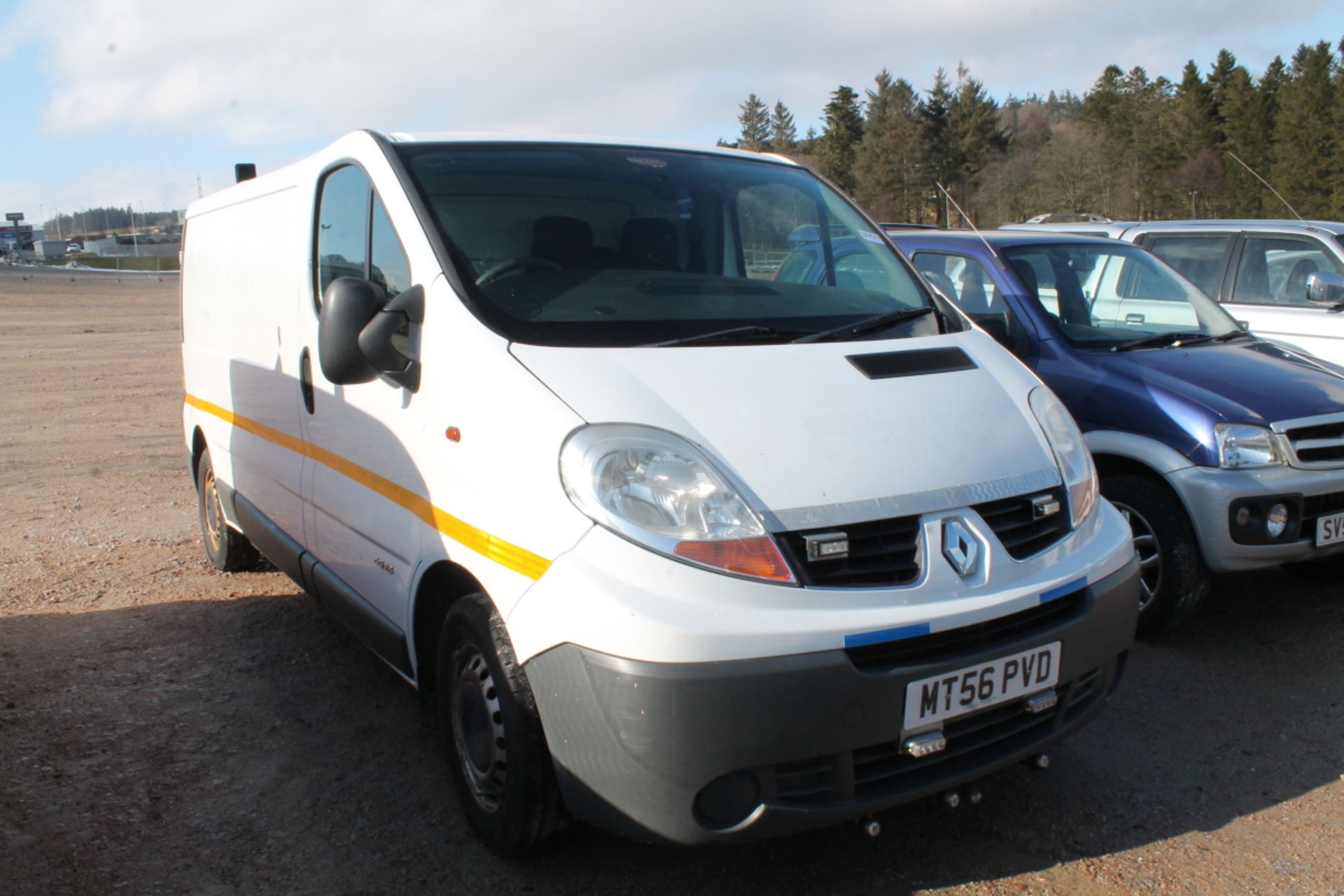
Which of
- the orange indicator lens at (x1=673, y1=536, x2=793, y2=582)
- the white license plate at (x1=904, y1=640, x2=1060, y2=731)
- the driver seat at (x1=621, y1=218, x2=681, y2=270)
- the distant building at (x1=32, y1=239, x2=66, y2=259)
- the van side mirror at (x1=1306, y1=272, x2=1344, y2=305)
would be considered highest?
the distant building at (x1=32, y1=239, x2=66, y2=259)

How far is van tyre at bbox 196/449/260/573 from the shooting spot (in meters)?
5.60

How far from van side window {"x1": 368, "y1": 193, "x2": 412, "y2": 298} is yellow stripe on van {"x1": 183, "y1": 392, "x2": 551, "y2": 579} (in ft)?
1.90

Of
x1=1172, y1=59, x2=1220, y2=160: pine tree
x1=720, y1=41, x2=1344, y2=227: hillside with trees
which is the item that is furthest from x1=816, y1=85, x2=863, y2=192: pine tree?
x1=1172, y1=59, x2=1220, y2=160: pine tree

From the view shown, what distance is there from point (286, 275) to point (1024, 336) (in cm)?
334

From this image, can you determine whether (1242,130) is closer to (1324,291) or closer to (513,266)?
(1324,291)

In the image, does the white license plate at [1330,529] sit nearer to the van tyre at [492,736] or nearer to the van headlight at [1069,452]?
the van headlight at [1069,452]

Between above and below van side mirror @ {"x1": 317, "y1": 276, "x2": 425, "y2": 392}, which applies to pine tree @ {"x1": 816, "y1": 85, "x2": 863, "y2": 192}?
above

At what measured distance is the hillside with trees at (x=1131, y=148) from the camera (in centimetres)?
6003

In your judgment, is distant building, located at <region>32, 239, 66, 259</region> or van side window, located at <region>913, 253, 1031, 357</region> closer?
van side window, located at <region>913, 253, 1031, 357</region>

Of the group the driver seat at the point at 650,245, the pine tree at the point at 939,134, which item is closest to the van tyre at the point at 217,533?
the driver seat at the point at 650,245

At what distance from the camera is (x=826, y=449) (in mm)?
2600

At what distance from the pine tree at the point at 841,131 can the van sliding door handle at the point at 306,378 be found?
75032 mm

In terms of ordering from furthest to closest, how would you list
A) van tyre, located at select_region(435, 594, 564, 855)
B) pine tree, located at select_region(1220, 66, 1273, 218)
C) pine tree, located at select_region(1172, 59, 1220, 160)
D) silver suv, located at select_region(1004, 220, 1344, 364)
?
pine tree, located at select_region(1172, 59, 1220, 160) → pine tree, located at select_region(1220, 66, 1273, 218) → silver suv, located at select_region(1004, 220, 1344, 364) → van tyre, located at select_region(435, 594, 564, 855)

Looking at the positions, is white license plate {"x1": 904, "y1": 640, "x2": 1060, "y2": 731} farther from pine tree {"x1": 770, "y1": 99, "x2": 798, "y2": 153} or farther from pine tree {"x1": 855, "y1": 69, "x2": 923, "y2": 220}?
pine tree {"x1": 770, "y1": 99, "x2": 798, "y2": 153}
